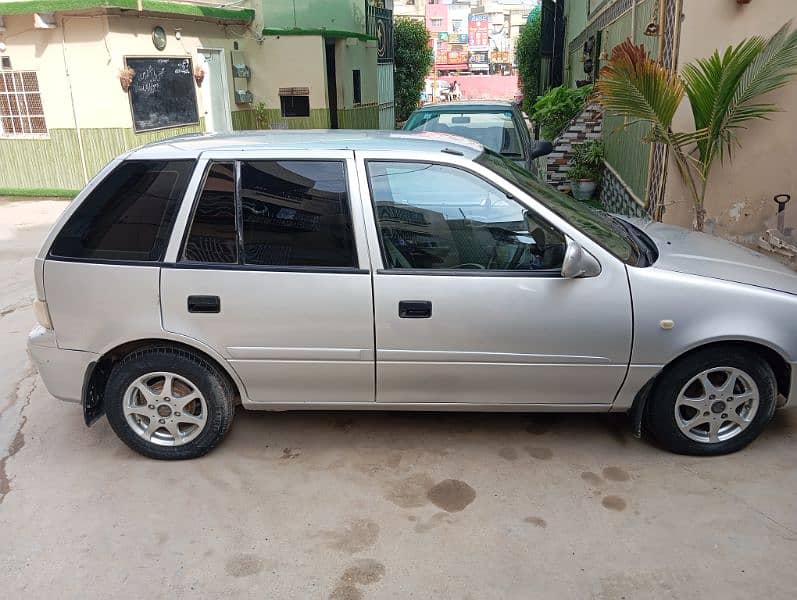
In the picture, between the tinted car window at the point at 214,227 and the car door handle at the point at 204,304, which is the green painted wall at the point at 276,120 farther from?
the car door handle at the point at 204,304

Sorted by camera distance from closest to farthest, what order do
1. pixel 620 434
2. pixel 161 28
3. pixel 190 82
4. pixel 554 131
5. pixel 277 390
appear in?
pixel 277 390
pixel 620 434
pixel 161 28
pixel 190 82
pixel 554 131

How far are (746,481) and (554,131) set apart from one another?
1207 centimetres

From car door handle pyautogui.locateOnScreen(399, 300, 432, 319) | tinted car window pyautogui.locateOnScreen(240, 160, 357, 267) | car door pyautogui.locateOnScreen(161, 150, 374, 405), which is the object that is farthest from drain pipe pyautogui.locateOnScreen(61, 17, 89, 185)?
car door handle pyautogui.locateOnScreen(399, 300, 432, 319)

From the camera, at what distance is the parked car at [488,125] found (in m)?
8.14

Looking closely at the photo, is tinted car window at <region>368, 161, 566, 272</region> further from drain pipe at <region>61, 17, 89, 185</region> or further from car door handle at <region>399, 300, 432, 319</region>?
drain pipe at <region>61, 17, 89, 185</region>

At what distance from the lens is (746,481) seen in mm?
3656

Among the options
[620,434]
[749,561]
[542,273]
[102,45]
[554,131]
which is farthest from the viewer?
[554,131]

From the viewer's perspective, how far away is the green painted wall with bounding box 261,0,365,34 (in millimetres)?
15031

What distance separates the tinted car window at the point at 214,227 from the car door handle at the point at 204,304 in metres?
0.20

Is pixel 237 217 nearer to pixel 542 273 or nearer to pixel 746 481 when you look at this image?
pixel 542 273

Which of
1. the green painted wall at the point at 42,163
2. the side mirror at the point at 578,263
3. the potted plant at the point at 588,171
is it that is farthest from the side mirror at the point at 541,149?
the green painted wall at the point at 42,163

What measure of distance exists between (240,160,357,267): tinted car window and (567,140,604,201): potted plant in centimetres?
819

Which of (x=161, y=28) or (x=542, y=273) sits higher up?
(x=161, y=28)

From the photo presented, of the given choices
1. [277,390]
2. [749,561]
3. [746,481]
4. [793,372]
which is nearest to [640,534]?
[749,561]
